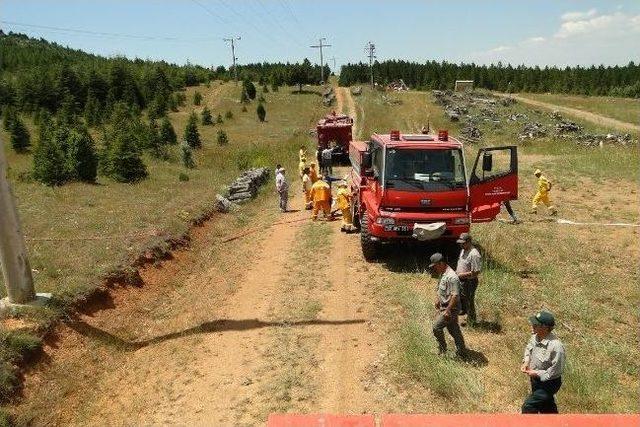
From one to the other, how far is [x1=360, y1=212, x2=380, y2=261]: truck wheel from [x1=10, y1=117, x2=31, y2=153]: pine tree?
35.4 metres

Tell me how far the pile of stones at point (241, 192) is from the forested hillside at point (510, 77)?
72.1 m

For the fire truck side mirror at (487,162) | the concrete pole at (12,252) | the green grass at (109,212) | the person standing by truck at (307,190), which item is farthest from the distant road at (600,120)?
the concrete pole at (12,252)

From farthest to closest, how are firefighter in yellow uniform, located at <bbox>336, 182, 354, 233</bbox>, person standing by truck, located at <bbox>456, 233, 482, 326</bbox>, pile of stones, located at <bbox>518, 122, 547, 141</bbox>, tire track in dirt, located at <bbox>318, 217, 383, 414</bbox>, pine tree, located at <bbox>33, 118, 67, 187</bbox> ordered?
pile of stones, located at <bbox>518, 122, 547, 141</bbox>, pine tree, located at <bbox>33, 118, 67, 187</bbox>, firefighter in yellow uniform, located at <bbox>336, 182, 354, 233</bbox>, person standing by truck, located at <bbox>456, 233, 482, 326</bbox>, tire track in dirt, located at <bbox>318, 217, 383, 414</bbox>

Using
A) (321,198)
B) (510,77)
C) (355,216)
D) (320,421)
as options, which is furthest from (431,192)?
(510,77)

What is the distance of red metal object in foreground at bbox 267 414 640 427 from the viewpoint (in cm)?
286

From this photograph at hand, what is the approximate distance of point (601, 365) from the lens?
797cm

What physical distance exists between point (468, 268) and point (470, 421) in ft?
19.4

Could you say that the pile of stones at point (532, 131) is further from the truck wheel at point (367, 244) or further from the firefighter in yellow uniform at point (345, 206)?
the truck wheel at point (367, 244)

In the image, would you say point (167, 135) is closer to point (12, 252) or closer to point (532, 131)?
point (12, 252)

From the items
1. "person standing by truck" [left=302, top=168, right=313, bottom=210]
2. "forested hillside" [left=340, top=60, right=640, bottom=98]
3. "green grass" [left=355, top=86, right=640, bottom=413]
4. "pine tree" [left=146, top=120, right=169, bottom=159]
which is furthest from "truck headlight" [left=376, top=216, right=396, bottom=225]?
"forested hillside" [left=340, top=60, right=640, bottom=98]

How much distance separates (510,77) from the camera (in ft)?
307

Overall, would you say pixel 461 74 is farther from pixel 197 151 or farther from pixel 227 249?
pixel 227 249

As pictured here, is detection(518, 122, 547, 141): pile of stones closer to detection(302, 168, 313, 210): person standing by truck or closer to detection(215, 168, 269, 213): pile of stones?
detection(302, 168, 313, 210): person standing by truck

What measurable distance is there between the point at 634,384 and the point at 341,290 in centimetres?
564
